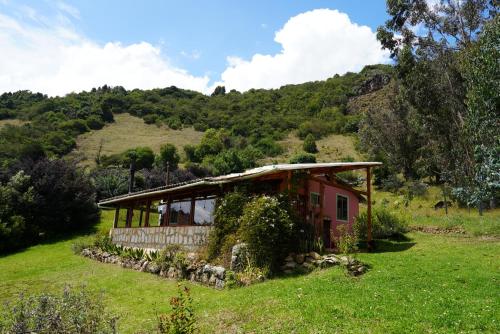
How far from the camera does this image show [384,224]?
22.2 meters

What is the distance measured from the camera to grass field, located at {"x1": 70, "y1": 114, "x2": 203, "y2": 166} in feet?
216

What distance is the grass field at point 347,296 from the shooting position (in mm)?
7945

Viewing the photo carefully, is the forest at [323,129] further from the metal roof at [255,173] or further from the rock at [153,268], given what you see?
the rock at [153,268]

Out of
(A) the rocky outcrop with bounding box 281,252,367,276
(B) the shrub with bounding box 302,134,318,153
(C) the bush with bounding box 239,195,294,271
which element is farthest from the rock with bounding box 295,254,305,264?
(B) the shrub with bounding box 302,134,318,153

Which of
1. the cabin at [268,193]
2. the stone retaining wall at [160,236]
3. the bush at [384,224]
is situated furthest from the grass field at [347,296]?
the bush at [384,224]

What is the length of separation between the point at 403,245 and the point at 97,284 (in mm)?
13384

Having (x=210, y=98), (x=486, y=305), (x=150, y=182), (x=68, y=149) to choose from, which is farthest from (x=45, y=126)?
(x=486, y=305)

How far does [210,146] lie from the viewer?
2635 inches

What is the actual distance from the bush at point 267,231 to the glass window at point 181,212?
12351 millimetres

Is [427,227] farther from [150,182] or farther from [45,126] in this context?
[45,126]

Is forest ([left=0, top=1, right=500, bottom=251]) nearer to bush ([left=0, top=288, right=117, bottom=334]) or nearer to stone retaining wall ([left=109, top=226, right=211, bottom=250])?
stone retaining wall ([left=109, top=226, right=211, bottom=250])

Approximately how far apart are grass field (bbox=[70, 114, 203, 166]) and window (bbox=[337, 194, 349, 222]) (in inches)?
1814

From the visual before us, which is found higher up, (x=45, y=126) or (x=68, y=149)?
(x=45, y=126)

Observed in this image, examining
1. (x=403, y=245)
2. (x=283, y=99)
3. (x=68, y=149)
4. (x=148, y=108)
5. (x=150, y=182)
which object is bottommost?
(x=403, y=245)
